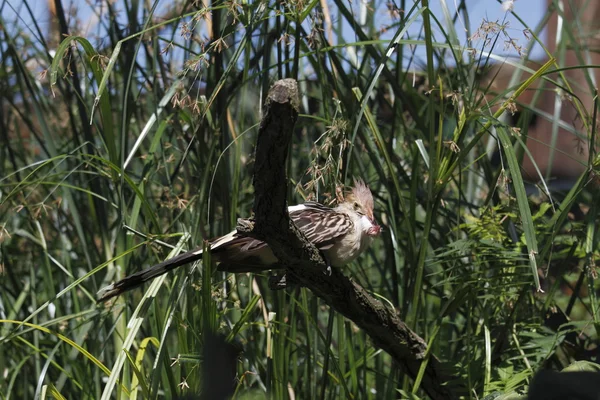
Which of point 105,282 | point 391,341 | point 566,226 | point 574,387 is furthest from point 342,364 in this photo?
point 574,387

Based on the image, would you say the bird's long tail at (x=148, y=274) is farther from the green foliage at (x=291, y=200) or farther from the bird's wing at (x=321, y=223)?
the bird's wing at (x=321, y=223)

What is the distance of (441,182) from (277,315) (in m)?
0.61

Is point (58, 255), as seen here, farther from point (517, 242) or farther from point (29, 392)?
point (517, 242)

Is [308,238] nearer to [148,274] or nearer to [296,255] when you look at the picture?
[296,255]

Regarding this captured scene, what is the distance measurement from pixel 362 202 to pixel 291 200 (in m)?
0.26

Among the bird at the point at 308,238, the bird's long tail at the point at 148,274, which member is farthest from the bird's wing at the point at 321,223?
the bird's long tail at the point at 148,274

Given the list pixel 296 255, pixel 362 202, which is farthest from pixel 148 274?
pixel 362 202

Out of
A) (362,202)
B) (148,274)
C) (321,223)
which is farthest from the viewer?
(362,202)

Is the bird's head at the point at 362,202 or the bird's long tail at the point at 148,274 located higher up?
the bird's head at the point at 362,202

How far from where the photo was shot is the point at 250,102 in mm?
2590

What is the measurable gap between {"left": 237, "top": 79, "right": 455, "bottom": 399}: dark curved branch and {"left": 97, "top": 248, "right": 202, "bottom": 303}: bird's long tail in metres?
0.24

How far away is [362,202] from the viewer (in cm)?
219

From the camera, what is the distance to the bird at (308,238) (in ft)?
6.39

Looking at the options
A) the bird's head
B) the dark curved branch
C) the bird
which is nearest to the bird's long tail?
the bird
